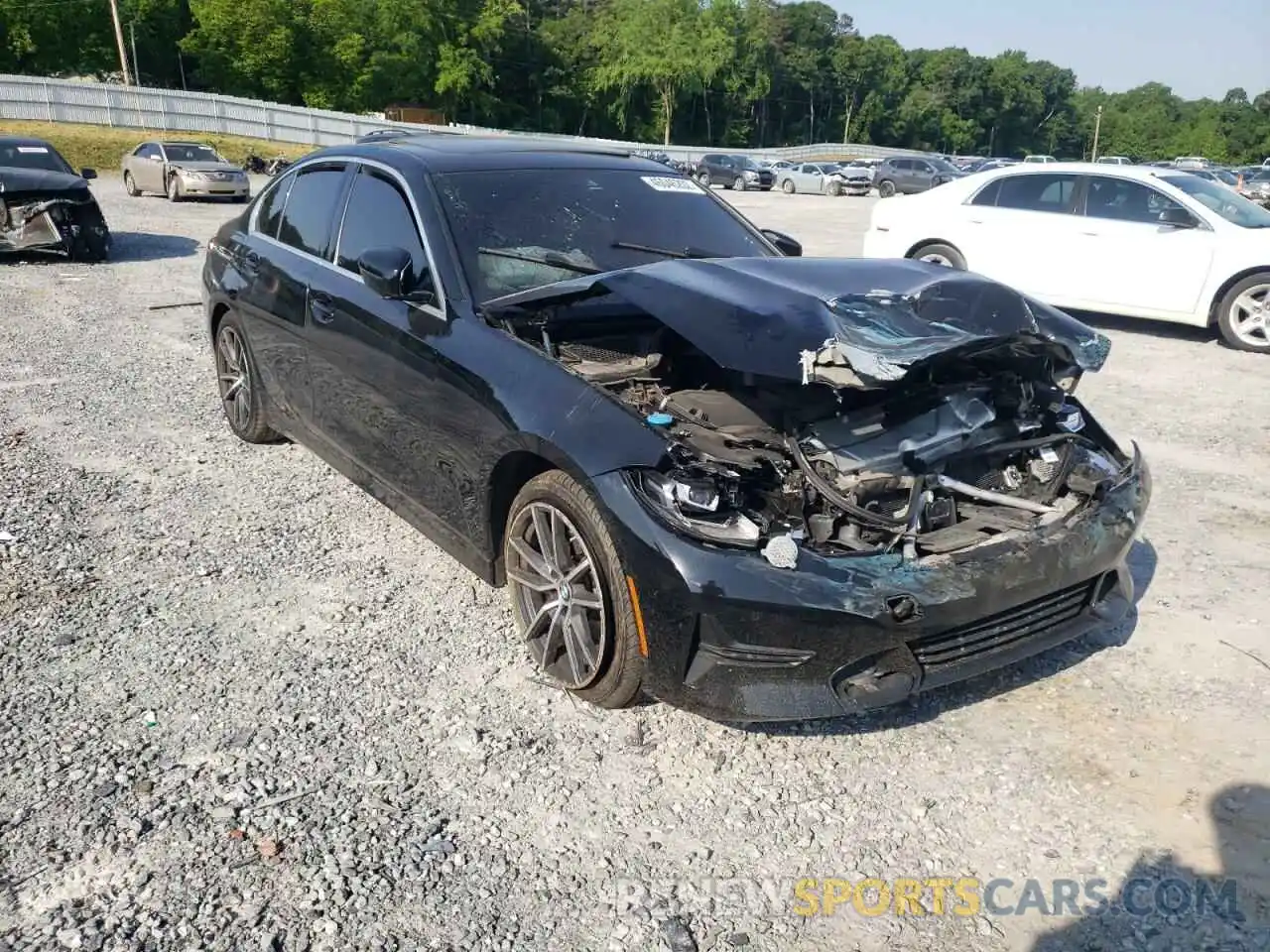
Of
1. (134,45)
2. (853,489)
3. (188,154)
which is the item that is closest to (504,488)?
(853,489)

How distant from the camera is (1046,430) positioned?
3797 millimetres

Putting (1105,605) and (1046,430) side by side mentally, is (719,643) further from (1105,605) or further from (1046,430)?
(1046,430)

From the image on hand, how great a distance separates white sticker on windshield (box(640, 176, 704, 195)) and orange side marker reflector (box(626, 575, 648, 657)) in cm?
249

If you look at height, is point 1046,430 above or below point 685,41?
below

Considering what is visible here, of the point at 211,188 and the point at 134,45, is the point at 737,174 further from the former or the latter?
the point at 134,45

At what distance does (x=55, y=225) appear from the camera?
1227 cm

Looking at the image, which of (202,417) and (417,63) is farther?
(417,63)

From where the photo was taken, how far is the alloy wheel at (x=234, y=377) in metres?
5.58

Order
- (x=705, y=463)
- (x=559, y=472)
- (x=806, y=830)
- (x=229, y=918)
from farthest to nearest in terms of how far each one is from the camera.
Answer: (x=559, y=472), (x=705, y=463), (x=806, y=830), (x=229, y=918)

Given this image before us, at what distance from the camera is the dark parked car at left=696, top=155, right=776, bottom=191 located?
39.5 m

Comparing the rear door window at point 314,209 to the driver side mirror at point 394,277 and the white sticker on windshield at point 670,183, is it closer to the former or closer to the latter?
the driver side mirror at point 394,277

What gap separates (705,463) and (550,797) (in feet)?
3.57

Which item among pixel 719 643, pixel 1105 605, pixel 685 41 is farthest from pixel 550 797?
pixel 685 41

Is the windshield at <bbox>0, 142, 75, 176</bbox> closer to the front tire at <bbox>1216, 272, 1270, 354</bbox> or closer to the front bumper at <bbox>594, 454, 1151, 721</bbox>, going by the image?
the front bumper at <bbox>594, 454, 1151, 721</bbox>
